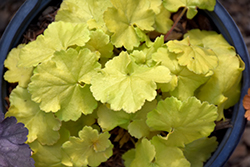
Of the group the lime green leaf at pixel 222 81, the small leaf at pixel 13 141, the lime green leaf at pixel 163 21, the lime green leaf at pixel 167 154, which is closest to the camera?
the small leaf at pixel 13 141

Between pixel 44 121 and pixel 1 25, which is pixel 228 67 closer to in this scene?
pixel 44 121

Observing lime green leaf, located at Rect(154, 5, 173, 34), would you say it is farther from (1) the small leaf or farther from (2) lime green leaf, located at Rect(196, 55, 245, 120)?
(1) the small leaf

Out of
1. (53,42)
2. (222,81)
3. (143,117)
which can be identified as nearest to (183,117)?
(143,117)

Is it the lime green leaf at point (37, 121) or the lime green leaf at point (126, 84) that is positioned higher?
the lime green leaf at point (126, 84)

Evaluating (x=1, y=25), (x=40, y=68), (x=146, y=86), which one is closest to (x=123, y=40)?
(x=146, y=86)

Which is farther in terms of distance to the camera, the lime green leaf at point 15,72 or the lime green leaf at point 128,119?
the lime green leaf at point 15,72

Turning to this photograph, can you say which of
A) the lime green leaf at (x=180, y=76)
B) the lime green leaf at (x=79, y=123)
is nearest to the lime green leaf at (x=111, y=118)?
the lime green leaf at (x=79, y=123)

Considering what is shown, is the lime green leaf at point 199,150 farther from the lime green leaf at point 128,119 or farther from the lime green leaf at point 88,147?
the lime green leaf at point 88,147

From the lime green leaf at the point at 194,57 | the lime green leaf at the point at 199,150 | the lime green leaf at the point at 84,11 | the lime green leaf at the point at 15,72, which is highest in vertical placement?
the lime green leaf at the point at 84,11
